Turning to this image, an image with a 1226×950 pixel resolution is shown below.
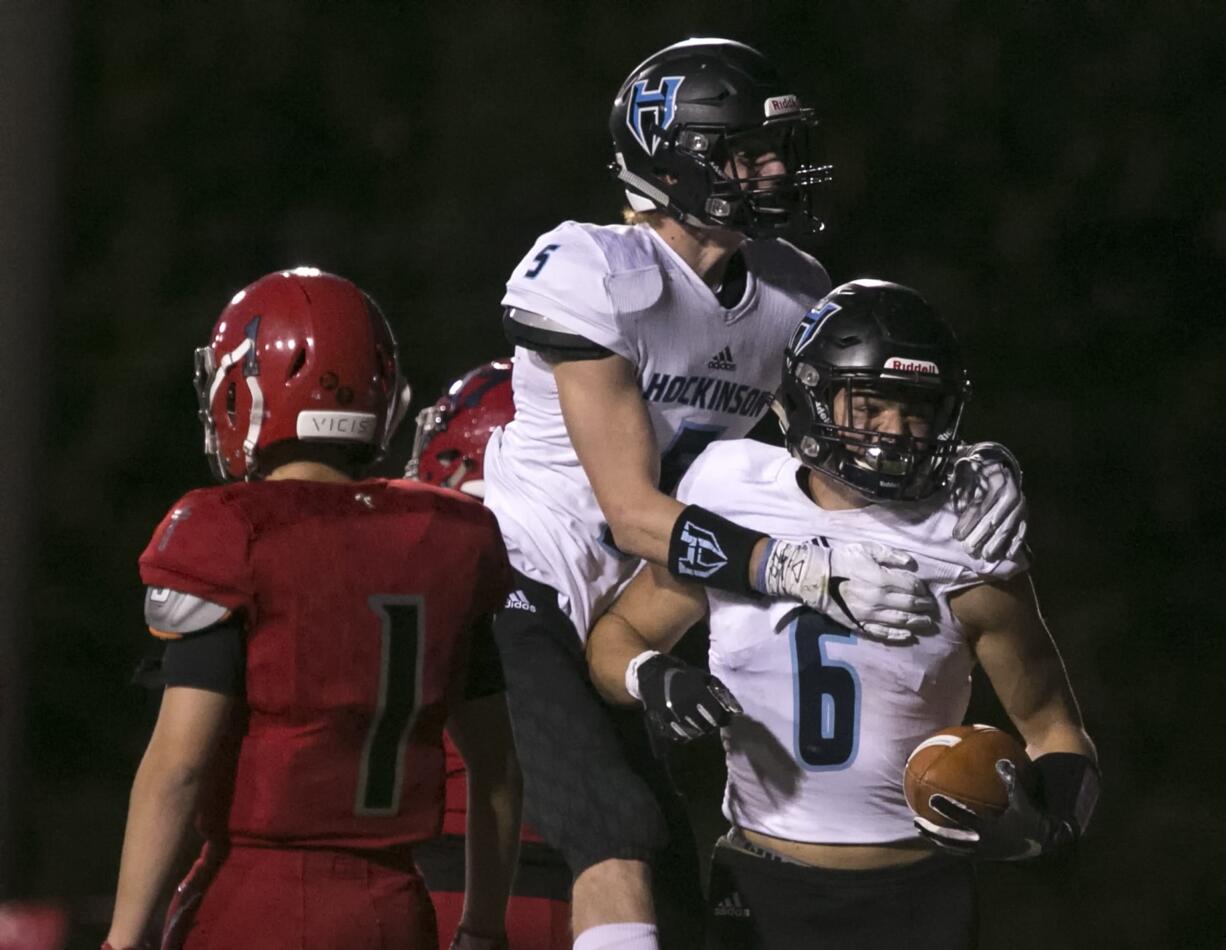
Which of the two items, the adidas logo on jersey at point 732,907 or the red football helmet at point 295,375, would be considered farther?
the adidas logo on jersey at point 732,907

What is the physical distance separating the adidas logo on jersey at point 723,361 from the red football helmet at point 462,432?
1.41 feet

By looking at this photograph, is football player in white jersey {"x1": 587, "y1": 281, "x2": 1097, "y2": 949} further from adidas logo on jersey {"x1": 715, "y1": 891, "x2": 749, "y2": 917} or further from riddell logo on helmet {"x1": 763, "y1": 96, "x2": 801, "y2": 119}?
riddell logo on helmet {"x1": 763, "y1": 96, "x2": 801, "y2": 119}

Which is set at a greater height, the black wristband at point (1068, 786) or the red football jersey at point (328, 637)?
the red football jersey at point (328, 637)

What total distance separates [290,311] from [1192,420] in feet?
11.2

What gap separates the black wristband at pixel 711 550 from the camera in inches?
89.0

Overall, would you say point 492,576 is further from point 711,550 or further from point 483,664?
point 711,550

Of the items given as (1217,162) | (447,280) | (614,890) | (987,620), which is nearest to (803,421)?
(987,620)

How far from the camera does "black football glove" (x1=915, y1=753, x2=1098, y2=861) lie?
2.07m

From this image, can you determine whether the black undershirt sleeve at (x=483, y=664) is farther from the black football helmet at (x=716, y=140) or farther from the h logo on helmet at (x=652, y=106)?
the h logo on helmet at (x=652, y=106)

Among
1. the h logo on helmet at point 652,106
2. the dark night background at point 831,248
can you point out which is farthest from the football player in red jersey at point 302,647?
the dark night background at point 831,248

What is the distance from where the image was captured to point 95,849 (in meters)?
4.54

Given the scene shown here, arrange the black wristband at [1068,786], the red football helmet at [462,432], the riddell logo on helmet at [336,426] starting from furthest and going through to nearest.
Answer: the red football helmet at [462,432], the black wristband at [1068,786], the riddell logo on helmet at [336,426]

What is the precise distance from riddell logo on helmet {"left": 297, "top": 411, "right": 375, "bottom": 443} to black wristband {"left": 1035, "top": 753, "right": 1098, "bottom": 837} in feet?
2.81

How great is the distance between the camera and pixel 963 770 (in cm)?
206
